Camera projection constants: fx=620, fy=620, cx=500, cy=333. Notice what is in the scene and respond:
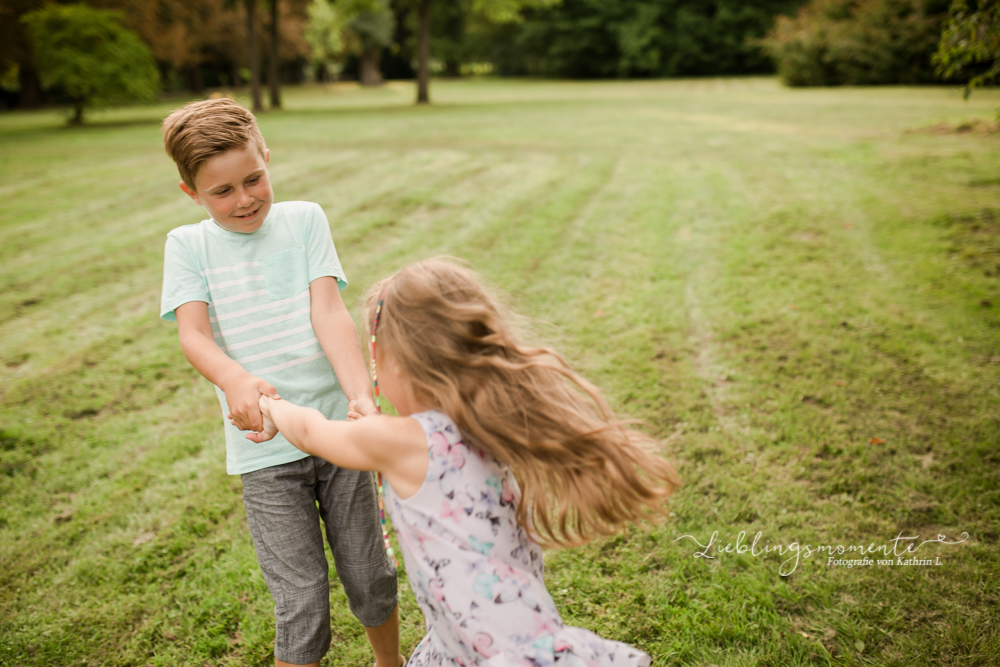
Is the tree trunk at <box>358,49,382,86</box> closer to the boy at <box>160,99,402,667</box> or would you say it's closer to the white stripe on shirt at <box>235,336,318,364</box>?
the boy at <box>160,99,402,667</box>

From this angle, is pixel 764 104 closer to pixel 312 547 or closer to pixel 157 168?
pixel 157 168

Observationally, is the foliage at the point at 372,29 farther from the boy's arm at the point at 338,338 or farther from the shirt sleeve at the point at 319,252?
the boy's arm at the point at 338,338

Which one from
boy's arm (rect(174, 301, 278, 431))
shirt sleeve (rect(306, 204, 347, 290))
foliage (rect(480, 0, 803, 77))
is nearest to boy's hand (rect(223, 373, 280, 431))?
boy's arm (rect(174, 301, 278, 431))

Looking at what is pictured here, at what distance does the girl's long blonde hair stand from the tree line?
527 cm

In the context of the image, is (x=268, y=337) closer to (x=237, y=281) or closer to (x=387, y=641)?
(x=237, y=281)

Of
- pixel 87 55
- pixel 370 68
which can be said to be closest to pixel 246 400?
pixel 87 55

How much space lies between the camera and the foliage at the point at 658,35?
4219cm

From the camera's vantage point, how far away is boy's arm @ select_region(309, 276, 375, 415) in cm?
192

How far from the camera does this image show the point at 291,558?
Result: 73.0 inches

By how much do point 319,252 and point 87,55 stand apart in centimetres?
2481

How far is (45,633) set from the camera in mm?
2568

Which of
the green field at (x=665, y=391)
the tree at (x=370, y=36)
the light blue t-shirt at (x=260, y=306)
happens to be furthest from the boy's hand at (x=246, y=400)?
the tree at (x=370, y=36)

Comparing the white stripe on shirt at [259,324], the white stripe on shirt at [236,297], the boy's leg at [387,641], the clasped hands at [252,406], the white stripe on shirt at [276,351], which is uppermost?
the white stripe on shirt at [236,297]

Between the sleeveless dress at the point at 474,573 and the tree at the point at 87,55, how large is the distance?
25.1m
